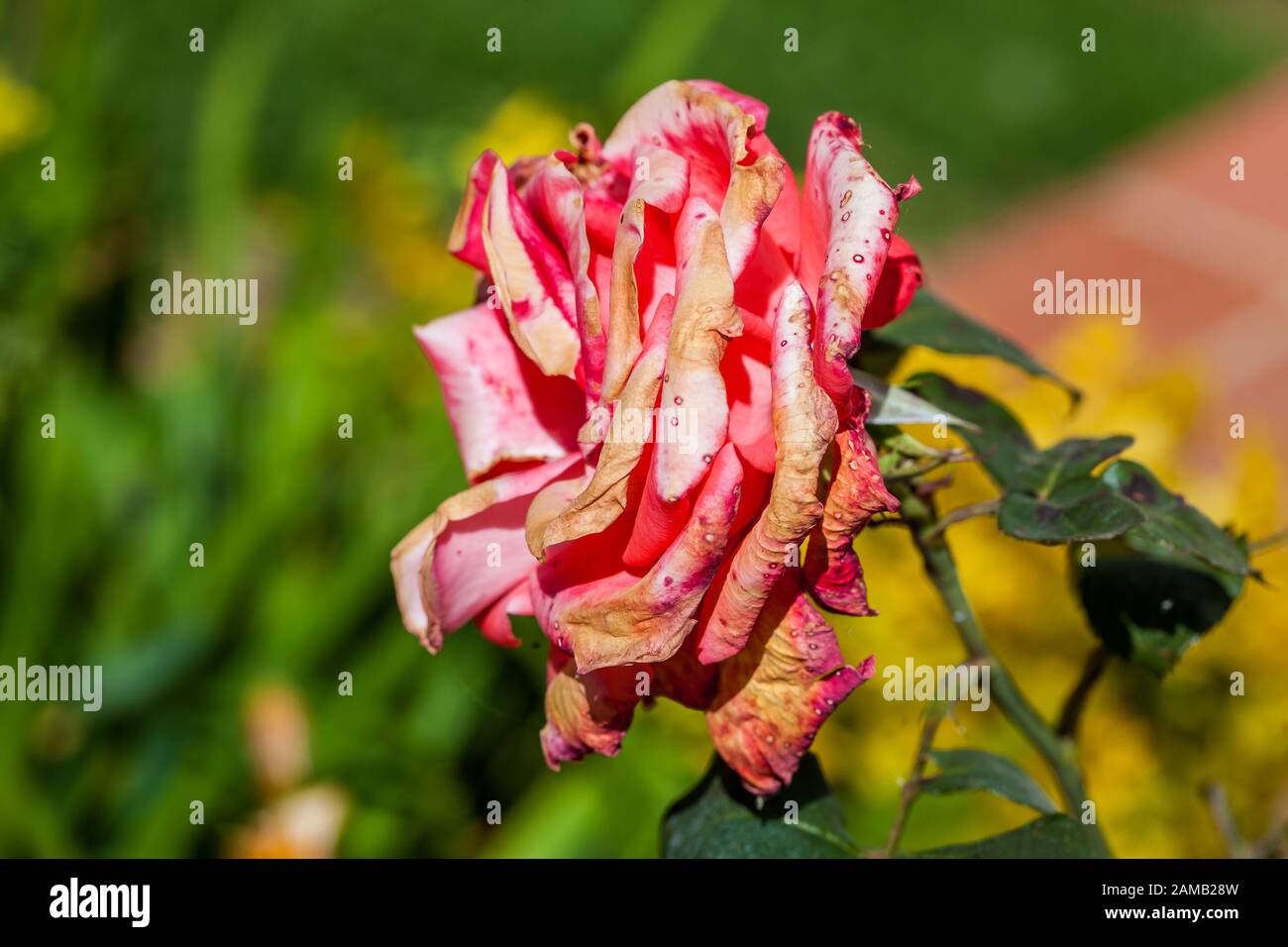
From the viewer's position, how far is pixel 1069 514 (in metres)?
0.61

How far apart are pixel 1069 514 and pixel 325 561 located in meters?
1.37

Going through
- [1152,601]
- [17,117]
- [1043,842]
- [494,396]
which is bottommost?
[1043,842]

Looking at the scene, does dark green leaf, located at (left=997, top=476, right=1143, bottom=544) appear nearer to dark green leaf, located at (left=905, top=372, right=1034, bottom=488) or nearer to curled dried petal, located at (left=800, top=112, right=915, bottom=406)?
dark green leaf, located at (left=905, top=372, right=1034, bottom=488)

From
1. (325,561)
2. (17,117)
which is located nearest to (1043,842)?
(325,561)

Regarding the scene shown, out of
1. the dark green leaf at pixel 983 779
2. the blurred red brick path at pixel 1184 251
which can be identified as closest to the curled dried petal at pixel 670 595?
the dark green leaf at pixel 983 779

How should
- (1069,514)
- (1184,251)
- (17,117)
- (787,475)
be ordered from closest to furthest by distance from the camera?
(787,475), (1069,514), (17,117), (1184,251)

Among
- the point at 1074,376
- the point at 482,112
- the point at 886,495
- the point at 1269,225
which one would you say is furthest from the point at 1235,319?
the point at 886,495

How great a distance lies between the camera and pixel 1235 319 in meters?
2.75

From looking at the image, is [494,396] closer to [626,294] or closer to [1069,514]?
[626,294]

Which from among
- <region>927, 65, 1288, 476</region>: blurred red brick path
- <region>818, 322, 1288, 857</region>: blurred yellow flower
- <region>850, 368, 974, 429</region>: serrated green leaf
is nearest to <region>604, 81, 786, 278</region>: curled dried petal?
<region>850, 368, 974, 429</region>: serrated green leaf

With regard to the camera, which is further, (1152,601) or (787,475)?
(1152,601)

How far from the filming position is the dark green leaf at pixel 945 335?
66cm

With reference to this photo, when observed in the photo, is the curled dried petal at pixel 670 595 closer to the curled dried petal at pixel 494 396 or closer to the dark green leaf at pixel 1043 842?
the curled dried petal at pixel 494 396

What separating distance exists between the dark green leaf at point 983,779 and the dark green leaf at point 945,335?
20 cm
